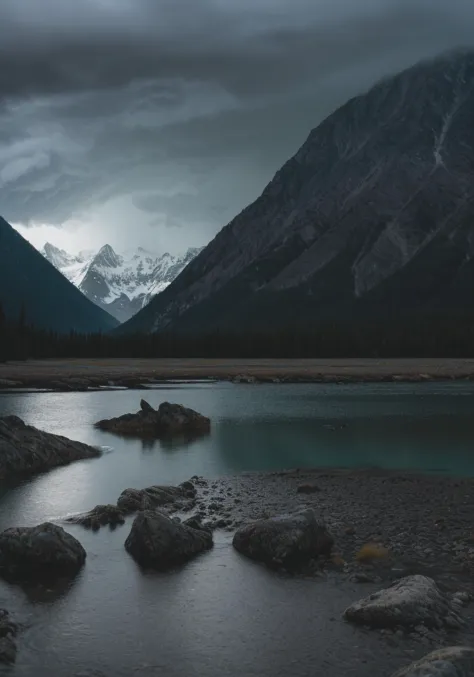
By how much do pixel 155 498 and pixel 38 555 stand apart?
27.6 feet

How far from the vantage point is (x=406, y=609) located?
15.5 m

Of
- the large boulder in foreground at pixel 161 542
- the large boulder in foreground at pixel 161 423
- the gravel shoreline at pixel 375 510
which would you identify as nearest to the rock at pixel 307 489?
the gravel shoreline at pixel 375 510

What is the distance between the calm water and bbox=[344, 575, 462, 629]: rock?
2.08 ft

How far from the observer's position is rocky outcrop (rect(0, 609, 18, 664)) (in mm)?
14016

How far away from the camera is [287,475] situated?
34781 mm

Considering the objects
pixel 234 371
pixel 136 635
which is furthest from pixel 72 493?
pixel 234 371

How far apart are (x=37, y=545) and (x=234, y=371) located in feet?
385

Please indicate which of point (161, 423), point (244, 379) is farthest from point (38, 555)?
point (244, 379)

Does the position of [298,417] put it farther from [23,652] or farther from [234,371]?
[234,371]

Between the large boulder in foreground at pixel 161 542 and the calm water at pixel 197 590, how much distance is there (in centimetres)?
48

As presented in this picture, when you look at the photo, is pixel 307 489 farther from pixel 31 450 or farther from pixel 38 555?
pixel 31 450

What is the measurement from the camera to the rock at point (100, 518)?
80.9 ft

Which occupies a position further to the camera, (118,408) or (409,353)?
(409,353)

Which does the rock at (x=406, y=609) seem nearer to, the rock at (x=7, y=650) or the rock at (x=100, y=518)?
the rock at (x=7, y=650)
